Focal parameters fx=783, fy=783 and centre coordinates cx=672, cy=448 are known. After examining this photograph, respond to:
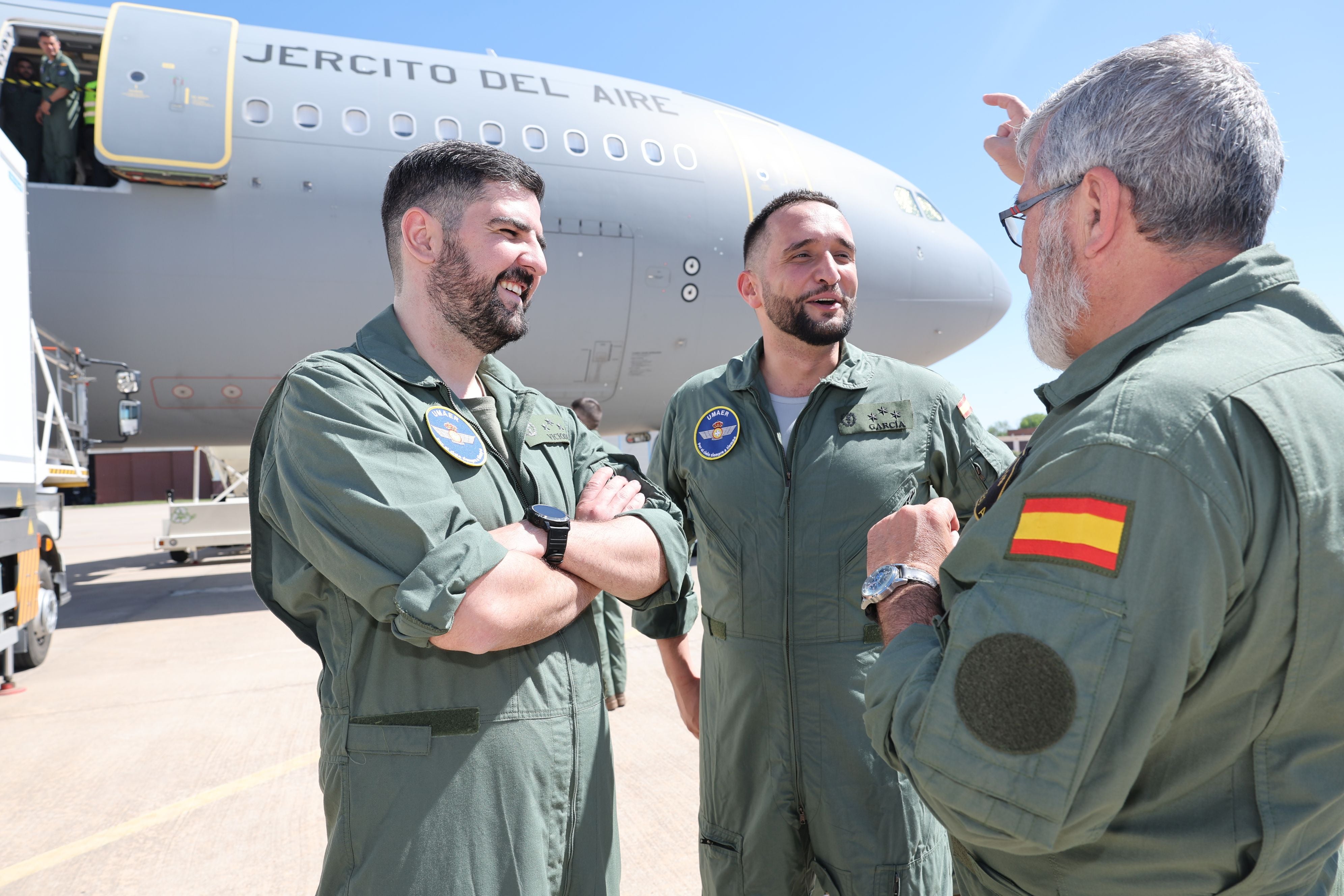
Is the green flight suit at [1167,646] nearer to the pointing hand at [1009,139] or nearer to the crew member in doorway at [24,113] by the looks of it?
the pointing hand at [1009,139]

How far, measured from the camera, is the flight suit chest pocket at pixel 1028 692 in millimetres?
894

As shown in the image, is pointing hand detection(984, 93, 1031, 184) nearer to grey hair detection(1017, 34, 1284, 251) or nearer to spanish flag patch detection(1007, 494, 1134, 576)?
grey hair detection(1017, 34, 1284, 251)

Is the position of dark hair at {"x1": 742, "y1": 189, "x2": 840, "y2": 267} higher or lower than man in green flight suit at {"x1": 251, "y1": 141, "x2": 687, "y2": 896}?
higher

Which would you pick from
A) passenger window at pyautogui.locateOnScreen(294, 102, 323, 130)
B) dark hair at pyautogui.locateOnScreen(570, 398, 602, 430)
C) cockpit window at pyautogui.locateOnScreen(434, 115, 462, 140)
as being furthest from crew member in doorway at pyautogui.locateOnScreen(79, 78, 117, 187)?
dark hair at pyautogui.locateOnScreen(570, 398, 602, 430)

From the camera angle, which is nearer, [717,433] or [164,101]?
[717,433]

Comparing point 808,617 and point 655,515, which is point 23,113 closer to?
point 655,515

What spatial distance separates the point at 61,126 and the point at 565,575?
25.7ft

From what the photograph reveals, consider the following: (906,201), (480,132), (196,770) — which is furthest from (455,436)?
(906,201)

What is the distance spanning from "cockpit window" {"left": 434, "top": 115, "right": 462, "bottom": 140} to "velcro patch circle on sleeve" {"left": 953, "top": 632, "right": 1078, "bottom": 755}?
756 cm

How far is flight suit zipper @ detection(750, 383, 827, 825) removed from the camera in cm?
203

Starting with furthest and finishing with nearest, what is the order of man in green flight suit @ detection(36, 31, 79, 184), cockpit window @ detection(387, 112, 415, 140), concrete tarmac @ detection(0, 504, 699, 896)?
cockpit window @ detection(387, 112, 415, 140)
man in green flight suit @ detection(36, 31, 79, 184)
concrete tarmac @ detection(0, 504, 699, 896)

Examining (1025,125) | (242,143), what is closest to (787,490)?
(1025,125)

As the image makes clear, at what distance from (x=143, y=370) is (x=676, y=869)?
22.7 feet

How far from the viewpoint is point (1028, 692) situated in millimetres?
931
